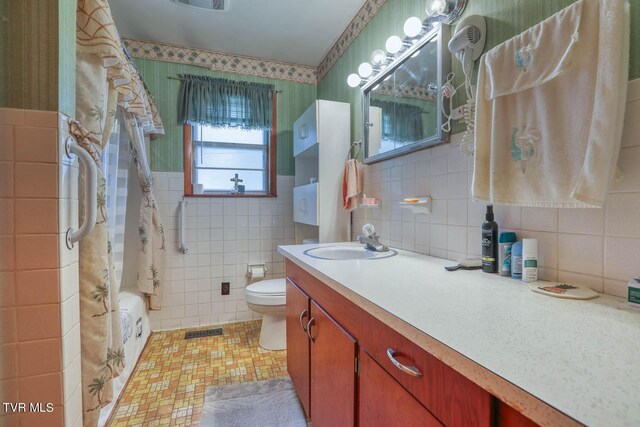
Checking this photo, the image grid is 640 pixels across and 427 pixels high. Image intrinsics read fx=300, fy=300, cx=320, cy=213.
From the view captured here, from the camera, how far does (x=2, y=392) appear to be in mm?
797

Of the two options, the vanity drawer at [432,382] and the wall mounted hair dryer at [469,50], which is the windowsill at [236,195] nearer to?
the wall mounted hair dryer at [469,50]

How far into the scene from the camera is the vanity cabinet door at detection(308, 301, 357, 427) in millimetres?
897

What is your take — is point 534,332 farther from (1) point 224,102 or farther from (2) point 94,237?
(1) point 224,102

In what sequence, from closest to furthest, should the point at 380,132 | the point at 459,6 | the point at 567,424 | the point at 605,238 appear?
the point at 567,424, the point at 605,238, the point at 459,6, the point at 380,132

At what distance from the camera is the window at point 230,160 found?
2609mm

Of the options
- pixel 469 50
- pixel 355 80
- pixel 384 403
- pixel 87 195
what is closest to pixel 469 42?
pixel 469 50

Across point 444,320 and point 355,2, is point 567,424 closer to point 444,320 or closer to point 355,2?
point 444,320

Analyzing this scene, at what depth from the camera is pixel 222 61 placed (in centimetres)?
262

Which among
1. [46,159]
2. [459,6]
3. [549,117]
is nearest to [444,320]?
[549,117]

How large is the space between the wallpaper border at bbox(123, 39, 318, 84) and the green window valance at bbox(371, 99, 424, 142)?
1.23m

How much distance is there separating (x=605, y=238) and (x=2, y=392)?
5.38ft

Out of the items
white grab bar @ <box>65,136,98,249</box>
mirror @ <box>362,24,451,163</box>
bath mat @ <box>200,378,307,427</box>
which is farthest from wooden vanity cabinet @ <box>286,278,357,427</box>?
mirror @ <box>362,24,451,163</box>

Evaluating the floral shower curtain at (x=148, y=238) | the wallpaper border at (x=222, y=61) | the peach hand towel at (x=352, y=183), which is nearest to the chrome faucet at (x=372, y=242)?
the peach hand towel at (x=352, y=183)

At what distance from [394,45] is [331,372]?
1593 millimetres
